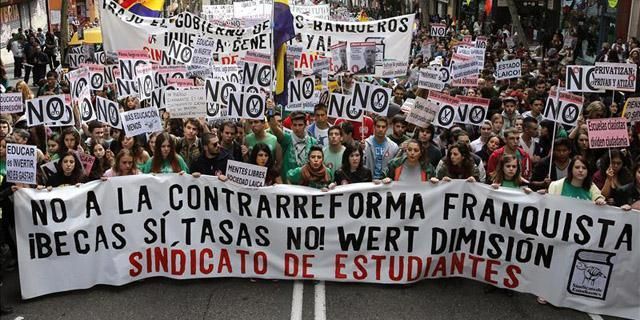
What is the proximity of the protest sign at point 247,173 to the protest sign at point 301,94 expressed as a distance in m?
2.89

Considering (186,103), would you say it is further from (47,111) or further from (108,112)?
(47,111)

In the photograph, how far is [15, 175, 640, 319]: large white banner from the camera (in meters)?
6.66

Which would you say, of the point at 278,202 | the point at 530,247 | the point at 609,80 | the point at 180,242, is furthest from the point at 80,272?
the point at 609,80

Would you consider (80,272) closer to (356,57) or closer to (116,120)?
(116,120)

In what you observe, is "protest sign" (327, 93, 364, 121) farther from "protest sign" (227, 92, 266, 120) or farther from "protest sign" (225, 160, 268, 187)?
"protest sign" (225, 160, 268, 187)

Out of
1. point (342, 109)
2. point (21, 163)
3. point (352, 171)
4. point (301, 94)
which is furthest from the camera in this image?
point (301, 94)

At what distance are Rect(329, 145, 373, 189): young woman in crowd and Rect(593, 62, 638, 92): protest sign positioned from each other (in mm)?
3727

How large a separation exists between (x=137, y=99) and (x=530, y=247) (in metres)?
6.48

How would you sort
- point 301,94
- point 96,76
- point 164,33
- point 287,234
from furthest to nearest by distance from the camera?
1. point 164,33
2. point 96,76
3. point 301,94
4. point 287,234

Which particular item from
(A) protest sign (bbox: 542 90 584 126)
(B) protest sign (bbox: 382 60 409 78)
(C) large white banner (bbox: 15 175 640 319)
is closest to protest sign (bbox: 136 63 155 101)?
(C) large white banner (bbox: 15 175 640 319)

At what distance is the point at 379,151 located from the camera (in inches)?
332

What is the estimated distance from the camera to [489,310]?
6.55 m

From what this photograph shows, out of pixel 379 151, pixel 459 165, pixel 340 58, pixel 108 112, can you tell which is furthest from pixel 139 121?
pixel 340 58

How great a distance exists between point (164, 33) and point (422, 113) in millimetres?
5888
